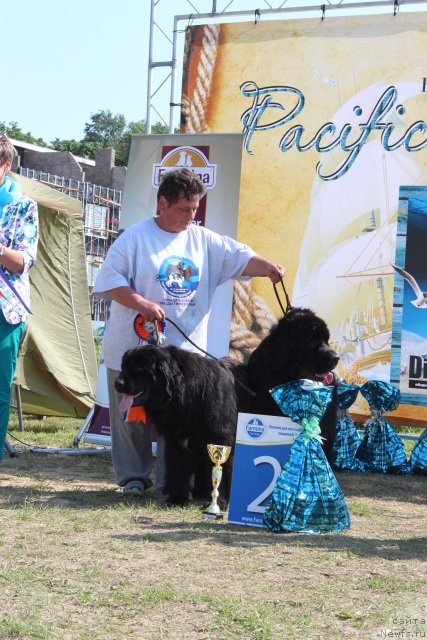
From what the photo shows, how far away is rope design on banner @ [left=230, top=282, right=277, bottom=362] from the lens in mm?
6520

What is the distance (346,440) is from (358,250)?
57.0 inches

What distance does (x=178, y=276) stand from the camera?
4.24m

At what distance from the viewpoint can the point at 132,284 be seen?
14.0 ft

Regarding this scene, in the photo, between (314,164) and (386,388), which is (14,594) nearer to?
(386,388)

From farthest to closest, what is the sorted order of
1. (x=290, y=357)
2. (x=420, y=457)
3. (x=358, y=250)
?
(x=358, y=250), (x=420, y=457), (x=290, y=357)

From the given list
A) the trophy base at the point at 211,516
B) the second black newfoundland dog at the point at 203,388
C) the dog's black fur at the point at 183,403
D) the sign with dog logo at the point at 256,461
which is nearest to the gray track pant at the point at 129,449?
the second black newfoundland dog at the point at 203,388

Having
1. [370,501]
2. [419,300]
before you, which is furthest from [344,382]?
[370,501]

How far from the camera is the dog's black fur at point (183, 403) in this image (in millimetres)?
3879

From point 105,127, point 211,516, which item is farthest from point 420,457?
point 105,127

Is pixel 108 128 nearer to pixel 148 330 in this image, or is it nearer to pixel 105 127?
pixel 105 127

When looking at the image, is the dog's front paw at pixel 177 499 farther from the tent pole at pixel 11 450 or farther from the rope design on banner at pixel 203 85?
the rope design on banner at pixel 203 85

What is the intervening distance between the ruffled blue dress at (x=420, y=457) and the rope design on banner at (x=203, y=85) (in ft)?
9.73

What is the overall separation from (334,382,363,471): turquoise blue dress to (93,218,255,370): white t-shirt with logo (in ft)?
5.42

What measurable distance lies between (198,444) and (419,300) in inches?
105
